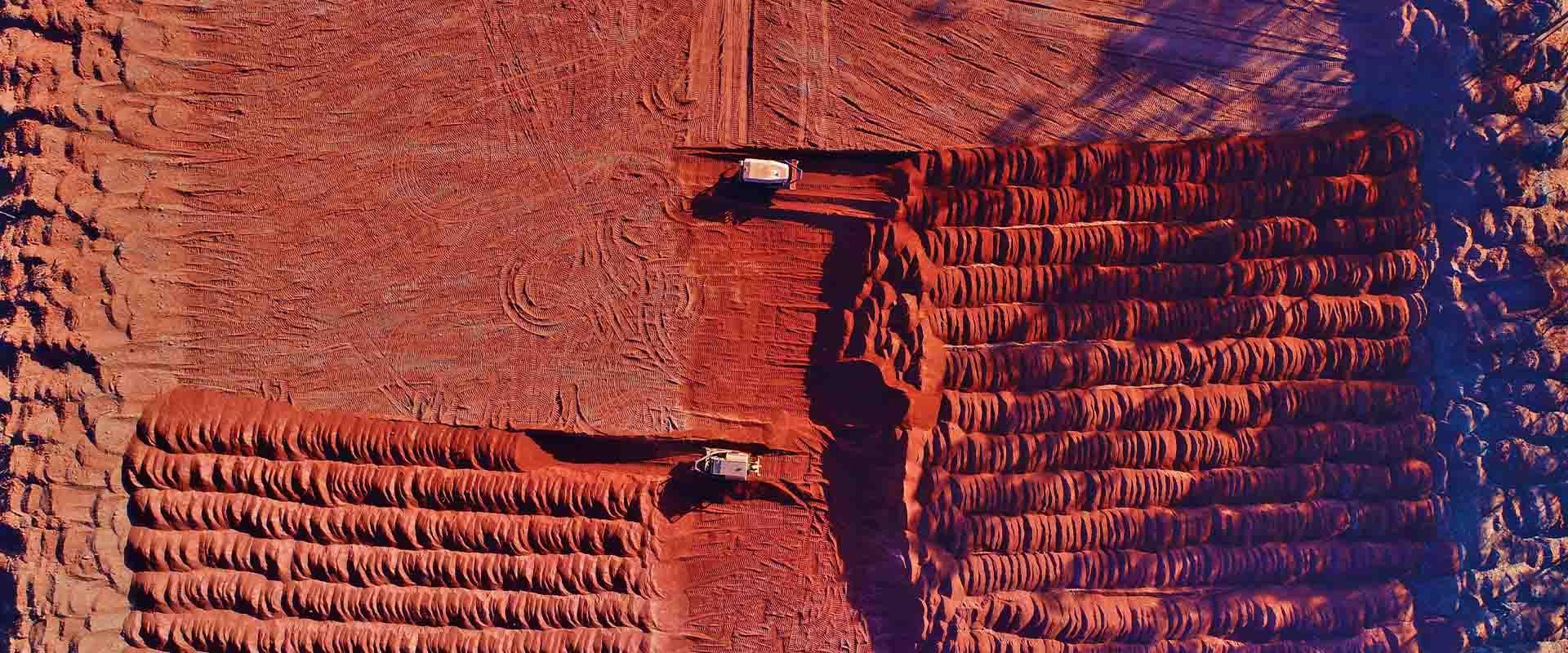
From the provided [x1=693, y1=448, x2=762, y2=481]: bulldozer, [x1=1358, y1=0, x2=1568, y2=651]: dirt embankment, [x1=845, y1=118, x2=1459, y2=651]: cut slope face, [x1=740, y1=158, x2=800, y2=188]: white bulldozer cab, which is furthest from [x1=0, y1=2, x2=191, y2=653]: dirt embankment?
[x1=1358, y1=0, x2=1568, y2=651]: dirt embankment

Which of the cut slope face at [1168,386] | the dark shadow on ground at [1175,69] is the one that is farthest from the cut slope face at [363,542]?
the dark shadow on ground at [1175,69]

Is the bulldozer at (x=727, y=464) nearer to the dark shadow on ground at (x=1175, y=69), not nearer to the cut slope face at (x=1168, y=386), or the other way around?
the cut slope face at (x=1168, y=386)

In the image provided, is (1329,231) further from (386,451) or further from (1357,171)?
(386,451)

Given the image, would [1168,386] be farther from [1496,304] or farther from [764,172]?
[764,172]

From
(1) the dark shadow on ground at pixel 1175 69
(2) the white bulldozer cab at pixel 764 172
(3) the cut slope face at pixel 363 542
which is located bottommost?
(3) the cut slope face at pixel 363 542

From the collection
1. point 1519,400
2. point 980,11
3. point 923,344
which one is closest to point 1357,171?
point 1519,400

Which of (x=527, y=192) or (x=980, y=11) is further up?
(x=980, y=11)
